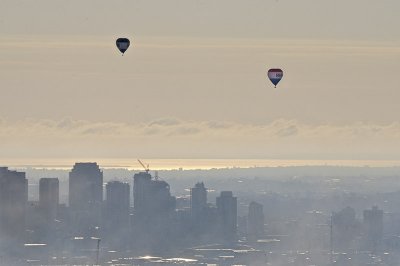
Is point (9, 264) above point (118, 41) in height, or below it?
below

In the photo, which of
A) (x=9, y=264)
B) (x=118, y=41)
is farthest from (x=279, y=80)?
(x=9, y=264)

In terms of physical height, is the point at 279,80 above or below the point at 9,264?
above

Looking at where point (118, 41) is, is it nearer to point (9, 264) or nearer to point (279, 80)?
point (279, 80)

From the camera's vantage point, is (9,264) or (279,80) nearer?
(279,80)

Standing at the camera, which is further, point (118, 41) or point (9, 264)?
point (9, 264)
